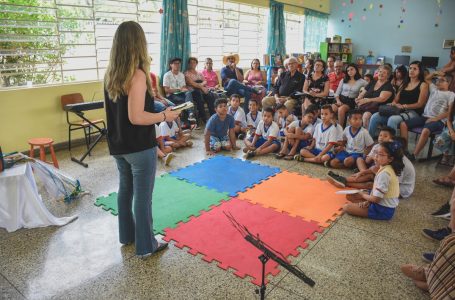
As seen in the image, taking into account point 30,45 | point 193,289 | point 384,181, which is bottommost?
point 193,289

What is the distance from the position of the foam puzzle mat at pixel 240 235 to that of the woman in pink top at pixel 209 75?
4125 millimetres

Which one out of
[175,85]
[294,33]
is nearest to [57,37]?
[175,85]

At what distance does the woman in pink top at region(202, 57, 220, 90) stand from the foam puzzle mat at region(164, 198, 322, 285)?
13.5ft

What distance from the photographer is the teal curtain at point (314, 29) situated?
10.0 metres

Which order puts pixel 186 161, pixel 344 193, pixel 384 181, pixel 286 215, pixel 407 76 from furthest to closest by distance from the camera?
pixel 407 76 < pixel 186 161 < pixel 344 193 < pixel 286 215 < pixel 384 181

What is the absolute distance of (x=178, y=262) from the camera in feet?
7.59

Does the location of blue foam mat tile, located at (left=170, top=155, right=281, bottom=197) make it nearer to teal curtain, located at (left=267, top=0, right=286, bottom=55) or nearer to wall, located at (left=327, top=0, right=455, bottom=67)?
teal curtain, located at (left=267, top=0, right=286, bottom=55)

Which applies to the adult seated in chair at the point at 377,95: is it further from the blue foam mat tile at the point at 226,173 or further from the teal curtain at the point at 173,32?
the teal curtain at the point at 173,32

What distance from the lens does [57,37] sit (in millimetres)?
4672

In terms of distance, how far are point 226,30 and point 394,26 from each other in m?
5.07

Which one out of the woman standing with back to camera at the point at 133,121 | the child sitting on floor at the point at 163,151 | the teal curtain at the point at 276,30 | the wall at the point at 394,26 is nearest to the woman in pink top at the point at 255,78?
the teal curtain at the point at 276,30

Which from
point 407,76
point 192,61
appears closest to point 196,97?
point 192,61

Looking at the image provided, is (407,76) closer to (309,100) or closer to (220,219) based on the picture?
(309,100)

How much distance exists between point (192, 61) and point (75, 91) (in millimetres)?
2251
